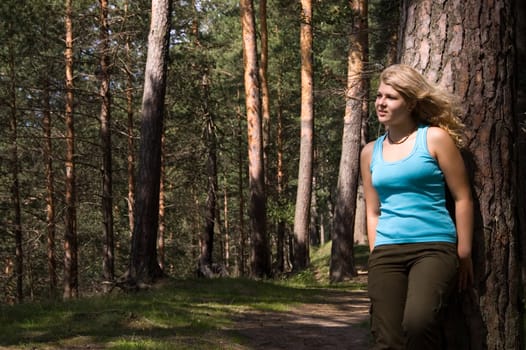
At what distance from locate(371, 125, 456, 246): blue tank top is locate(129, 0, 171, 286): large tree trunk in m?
8.61

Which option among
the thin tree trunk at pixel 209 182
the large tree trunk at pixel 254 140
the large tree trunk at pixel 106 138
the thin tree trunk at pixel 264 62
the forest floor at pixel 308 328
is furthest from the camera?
the thin tree trunk at pixel 264 62

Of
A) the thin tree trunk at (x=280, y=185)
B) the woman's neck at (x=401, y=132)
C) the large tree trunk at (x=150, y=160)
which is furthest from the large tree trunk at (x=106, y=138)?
the woman's neck at (x=401, y=132)

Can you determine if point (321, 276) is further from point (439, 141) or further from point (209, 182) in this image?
point (439, 141)

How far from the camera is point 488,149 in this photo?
3.64m

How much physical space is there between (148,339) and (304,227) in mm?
13260

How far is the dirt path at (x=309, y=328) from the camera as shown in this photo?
7.91 m

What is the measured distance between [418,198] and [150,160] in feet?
28.8

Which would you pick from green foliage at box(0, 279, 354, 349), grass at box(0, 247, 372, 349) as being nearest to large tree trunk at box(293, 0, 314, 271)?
grass at box(0, 247, 372, 349)

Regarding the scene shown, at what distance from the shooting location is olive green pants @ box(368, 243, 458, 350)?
3322mm

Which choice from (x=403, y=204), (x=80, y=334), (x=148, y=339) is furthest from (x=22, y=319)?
(x=403, y=204)

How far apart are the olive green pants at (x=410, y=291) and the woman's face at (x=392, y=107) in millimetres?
717

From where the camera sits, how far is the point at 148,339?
275 inches

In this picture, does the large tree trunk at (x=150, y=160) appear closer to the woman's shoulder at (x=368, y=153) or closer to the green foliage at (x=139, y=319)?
the green foliage at (x=139, y=319)

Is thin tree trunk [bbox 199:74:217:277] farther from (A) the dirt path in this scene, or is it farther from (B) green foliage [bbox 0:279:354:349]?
(A) the dirt path
